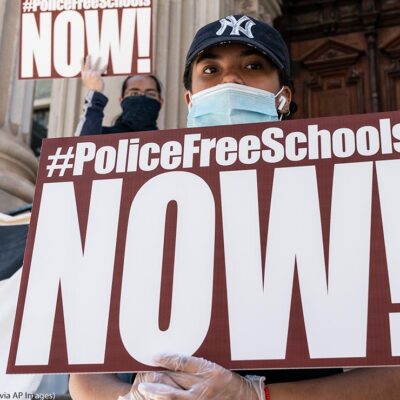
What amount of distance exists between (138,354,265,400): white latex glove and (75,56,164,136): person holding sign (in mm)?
2440

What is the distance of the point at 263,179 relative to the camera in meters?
1.51

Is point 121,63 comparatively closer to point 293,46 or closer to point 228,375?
point 228,375

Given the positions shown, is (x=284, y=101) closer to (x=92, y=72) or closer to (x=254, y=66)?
(x=254, y=66)

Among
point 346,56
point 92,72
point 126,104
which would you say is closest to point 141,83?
point 126,104

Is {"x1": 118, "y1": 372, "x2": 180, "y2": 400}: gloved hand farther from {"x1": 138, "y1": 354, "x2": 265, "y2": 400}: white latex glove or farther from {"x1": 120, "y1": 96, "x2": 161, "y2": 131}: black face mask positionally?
{"x1": 120, "y1": 96, "x2": 161, "y2": 131}: black face mask

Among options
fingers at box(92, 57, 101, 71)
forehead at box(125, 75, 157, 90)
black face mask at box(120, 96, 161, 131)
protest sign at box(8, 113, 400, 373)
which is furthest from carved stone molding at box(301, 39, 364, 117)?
protest sign at box(8, 113, 400, 373)

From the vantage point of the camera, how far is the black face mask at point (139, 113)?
4.10 m

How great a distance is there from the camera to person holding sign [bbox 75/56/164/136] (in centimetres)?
354

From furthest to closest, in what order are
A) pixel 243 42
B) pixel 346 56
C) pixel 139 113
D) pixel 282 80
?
pixel 346 56 < pixel 139 113 < pixel 282 80 < pixel 243 42

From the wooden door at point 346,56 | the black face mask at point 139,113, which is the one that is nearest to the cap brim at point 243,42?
the black face mask at point 139,113

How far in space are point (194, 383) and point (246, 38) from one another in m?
1.02

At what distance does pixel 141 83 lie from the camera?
169 inches

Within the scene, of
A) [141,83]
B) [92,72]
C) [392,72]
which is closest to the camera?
[92,72]

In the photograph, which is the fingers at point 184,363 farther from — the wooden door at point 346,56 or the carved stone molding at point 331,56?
the carved stone molding at point 331,56
